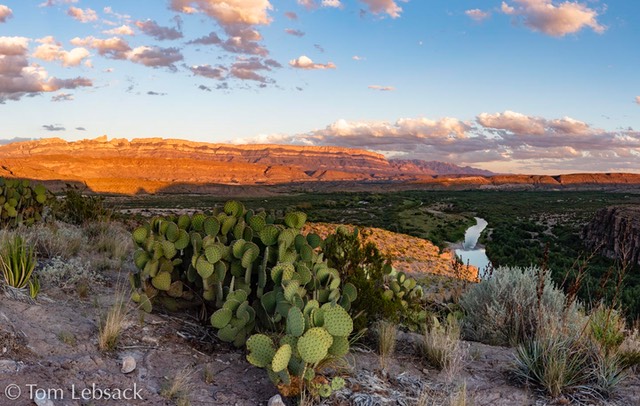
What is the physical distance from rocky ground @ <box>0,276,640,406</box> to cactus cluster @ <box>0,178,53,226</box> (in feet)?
17.3

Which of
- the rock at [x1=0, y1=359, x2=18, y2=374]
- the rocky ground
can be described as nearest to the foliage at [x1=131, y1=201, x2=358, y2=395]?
the rocky ground

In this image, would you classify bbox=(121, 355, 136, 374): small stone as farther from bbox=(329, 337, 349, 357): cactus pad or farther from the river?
the river

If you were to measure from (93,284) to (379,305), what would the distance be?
12.5ft

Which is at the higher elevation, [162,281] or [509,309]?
[162,281]

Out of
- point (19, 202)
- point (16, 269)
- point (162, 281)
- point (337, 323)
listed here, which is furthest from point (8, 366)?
point (19, 202)

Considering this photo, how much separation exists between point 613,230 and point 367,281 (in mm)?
25158

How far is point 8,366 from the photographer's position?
158 inches

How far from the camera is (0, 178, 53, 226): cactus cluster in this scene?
388 inches

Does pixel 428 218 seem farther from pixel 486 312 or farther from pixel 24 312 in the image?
pixel 24 312

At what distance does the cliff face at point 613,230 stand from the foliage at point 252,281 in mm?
20845

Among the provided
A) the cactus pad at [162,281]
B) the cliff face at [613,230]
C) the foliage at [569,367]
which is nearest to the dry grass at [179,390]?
the cactus pad at [162,281]

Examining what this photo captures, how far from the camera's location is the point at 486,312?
24.2 ft

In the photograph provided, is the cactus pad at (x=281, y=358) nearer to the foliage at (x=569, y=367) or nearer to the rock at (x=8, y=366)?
the rock at (x=8, y=366)

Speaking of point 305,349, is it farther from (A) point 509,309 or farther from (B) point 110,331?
(A) point 509,309
